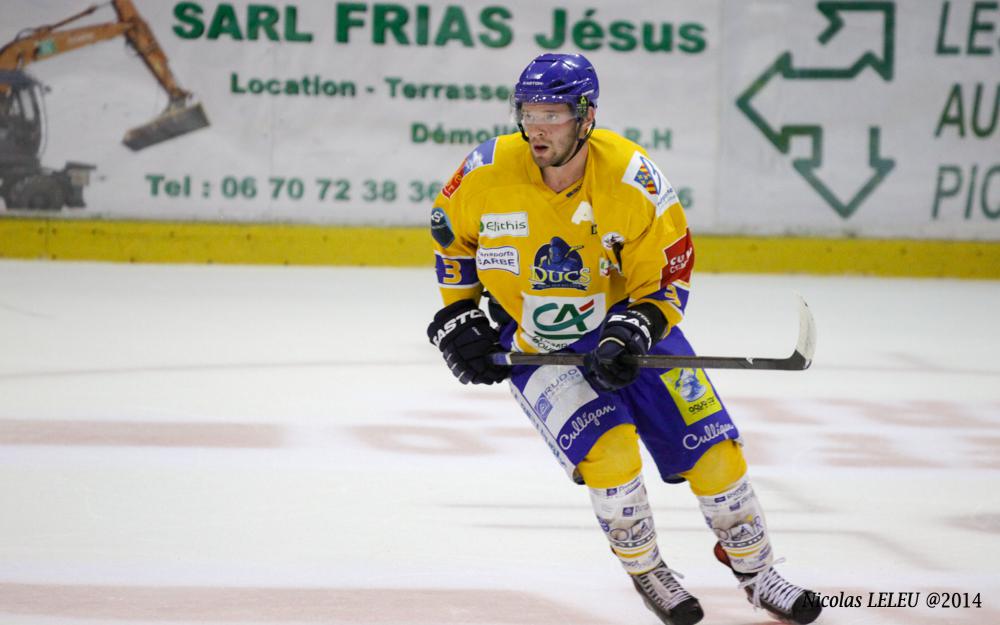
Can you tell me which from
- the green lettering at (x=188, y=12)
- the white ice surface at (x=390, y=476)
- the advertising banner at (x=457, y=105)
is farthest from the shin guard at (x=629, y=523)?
the green lettering at (x=188, y=12)

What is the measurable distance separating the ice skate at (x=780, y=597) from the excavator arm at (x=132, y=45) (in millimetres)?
6541

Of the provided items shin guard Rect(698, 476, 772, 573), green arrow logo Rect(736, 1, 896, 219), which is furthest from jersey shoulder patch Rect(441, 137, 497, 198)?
green arrow logo Rect(736, 1, 896, 219)

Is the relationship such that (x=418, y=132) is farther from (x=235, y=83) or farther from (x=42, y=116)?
(x=42, y=116)

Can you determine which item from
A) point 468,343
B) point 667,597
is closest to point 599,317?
point 468,343

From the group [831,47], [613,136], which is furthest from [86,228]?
[613,136]

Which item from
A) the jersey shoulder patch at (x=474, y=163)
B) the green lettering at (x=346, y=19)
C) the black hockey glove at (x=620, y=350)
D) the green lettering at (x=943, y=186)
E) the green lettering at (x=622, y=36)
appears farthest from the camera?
the green lettering at (x=943, y=186)

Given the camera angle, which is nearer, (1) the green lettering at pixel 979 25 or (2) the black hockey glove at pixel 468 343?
(2) the black hockey glove at pixel 468 343

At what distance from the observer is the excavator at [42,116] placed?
8.70 meters

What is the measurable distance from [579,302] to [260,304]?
451cm

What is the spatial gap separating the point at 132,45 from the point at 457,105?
1987 millimetres

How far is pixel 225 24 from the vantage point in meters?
8.79

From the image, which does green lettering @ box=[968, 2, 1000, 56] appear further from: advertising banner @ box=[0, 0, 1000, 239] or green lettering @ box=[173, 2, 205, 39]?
green lettering @ box=[173, 2, 205, 39]

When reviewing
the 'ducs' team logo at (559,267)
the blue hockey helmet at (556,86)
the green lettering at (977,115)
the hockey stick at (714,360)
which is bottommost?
the green lettering at (977,115)

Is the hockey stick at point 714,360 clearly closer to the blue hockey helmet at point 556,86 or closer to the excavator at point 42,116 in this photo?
the blue hockey helmet at point 556,86
